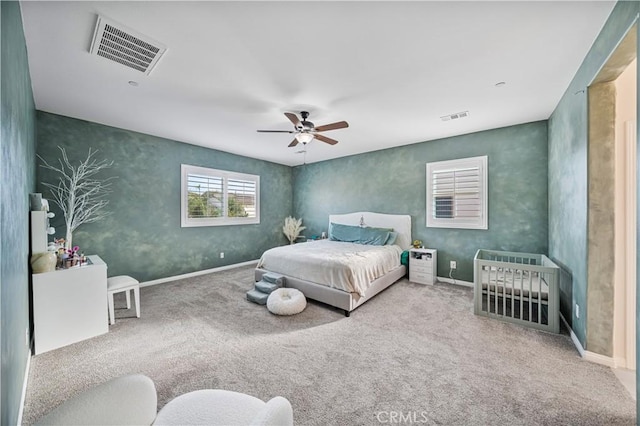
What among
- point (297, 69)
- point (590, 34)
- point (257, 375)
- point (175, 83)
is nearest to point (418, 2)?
point (297, 69)

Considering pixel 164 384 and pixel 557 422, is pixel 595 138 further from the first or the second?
pixel 164 384

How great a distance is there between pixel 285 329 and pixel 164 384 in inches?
46.0

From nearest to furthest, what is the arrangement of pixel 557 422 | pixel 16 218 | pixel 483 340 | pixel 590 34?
pixel 557 422 < pixel 16 218 < pixel 590 34 < pixel 483 340

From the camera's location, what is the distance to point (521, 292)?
269 cm

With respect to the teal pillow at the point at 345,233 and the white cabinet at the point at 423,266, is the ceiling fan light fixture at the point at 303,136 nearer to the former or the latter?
the teal pillow at the point at 345,233

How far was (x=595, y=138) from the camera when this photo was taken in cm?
208

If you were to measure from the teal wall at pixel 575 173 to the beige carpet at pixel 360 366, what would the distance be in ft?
1.82

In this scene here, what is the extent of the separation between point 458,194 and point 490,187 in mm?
469

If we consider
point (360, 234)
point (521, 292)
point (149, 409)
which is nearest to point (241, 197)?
point (360, 234)

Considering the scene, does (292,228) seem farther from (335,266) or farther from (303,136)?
(303,136)

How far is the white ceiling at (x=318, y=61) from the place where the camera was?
166cm

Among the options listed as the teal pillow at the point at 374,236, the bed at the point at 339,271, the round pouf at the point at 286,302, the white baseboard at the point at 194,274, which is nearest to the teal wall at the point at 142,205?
the white baseboard at the point at 194,274

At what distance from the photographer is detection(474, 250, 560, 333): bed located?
2.58 m

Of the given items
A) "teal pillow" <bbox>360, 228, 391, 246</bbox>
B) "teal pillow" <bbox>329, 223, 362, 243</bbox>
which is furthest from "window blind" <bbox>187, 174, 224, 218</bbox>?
"teal pillow" <bbox>360, 228, 391, 246</bbox>
